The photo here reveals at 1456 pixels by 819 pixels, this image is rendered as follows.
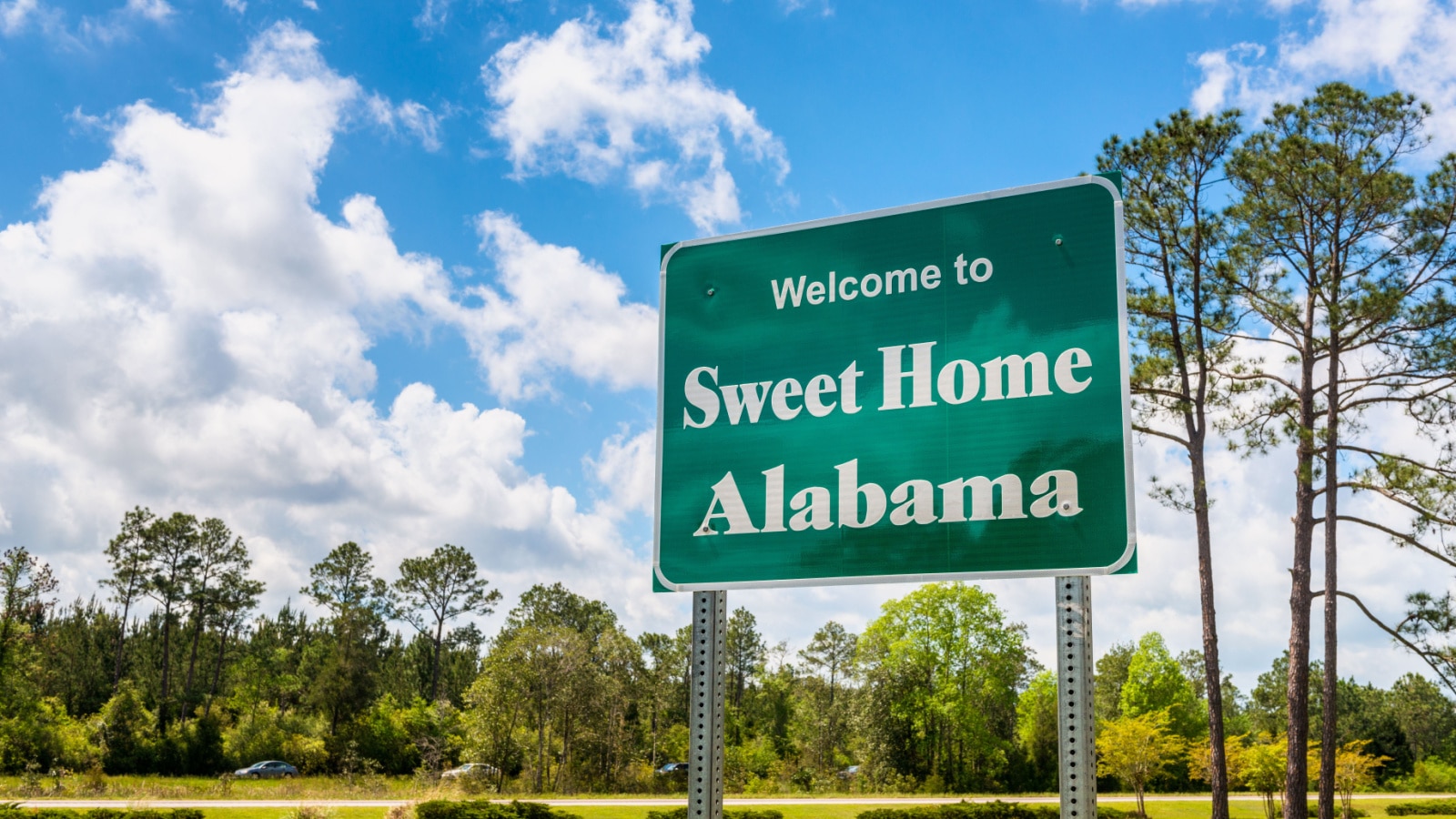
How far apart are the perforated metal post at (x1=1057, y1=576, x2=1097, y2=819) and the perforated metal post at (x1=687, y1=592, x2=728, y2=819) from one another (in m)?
1.16

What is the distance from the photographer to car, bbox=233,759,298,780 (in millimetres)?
44188

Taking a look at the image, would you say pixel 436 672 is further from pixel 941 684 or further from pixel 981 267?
pixel 981 267

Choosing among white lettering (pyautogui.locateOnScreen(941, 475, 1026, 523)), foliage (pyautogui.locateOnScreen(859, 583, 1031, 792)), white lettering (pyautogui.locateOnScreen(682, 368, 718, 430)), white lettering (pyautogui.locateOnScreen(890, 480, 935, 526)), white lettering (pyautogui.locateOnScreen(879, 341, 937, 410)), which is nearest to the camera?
white lettering (pyautogui.locateOnScreen(941, 475, 1026, 523))

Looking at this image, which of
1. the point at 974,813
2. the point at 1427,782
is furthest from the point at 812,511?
the point at 1427,782

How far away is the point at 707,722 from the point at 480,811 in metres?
18.6

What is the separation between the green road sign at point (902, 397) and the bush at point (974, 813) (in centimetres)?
2124

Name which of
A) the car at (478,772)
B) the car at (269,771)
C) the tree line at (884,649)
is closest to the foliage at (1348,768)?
the tree line at (884,649)

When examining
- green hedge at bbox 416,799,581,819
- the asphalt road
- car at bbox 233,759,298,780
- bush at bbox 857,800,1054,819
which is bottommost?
car at bbox 233,759,298,780

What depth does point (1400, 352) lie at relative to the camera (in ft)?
67.8

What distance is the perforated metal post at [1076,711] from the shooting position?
3164 mm

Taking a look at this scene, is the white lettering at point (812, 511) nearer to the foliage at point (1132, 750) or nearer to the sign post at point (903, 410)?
the sign post at point (903, 410)

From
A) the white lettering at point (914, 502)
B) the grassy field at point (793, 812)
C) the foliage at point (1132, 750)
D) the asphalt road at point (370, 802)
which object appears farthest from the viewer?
the foliage at point (1132, 750)

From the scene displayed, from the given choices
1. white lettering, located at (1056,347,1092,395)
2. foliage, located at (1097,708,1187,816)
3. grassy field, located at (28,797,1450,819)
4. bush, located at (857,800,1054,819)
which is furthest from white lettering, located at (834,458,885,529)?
foliage, located at (1097,708,1187,816)

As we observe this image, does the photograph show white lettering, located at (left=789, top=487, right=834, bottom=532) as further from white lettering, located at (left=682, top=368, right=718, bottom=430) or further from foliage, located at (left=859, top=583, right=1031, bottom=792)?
foliage, located at (left=859, top=583, right=1031, bottom=792)
